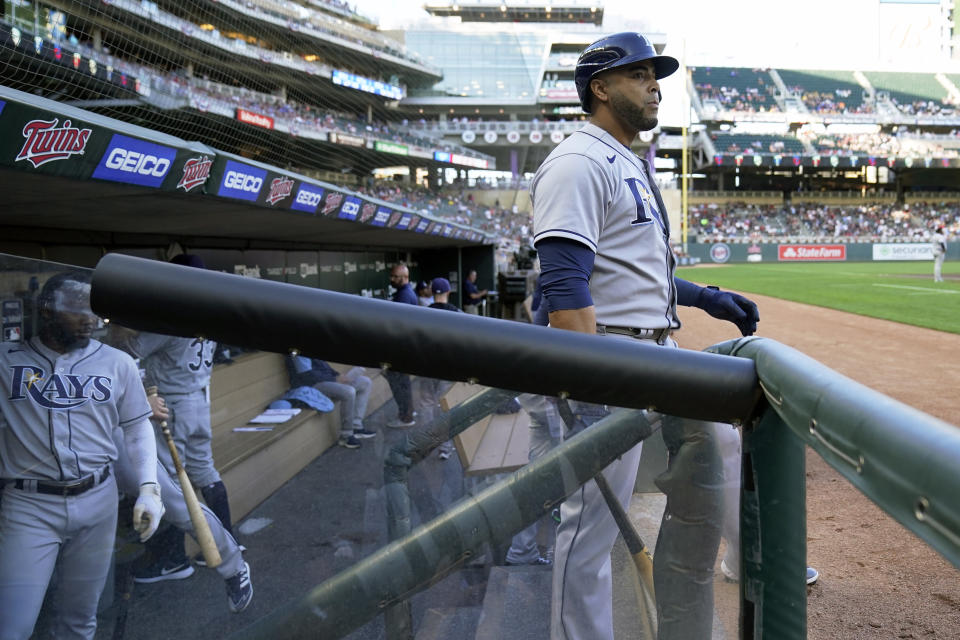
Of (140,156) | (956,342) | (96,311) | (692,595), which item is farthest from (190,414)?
(956,342)

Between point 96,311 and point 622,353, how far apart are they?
0.65m

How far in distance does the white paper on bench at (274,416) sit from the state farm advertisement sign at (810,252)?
1862 inches

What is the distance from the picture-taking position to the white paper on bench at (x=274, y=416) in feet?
3.65

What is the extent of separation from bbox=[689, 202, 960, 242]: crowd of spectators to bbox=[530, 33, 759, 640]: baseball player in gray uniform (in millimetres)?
46731

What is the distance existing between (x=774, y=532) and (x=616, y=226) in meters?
1.15

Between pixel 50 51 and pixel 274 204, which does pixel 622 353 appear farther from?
pixel 50 51

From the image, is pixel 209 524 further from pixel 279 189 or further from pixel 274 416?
pixel 279 189

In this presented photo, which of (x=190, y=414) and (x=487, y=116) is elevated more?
(x=487, y=116)

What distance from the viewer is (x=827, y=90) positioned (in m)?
54.7

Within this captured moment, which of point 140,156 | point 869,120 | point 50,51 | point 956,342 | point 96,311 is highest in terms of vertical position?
point 869,120

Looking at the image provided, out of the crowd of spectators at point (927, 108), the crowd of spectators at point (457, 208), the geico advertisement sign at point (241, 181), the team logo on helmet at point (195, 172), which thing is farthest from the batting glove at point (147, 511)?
the crowd of spectators at point (927, 108)

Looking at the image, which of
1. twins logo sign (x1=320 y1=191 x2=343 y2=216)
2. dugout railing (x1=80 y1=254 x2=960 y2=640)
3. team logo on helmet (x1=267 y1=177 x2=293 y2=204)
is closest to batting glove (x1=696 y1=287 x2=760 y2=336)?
dugout railing (x1=80 y1=254 x2=960 y2=640)

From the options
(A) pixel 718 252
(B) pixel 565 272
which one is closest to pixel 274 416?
(B) pixel 565 272

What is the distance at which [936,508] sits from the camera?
58 cm
